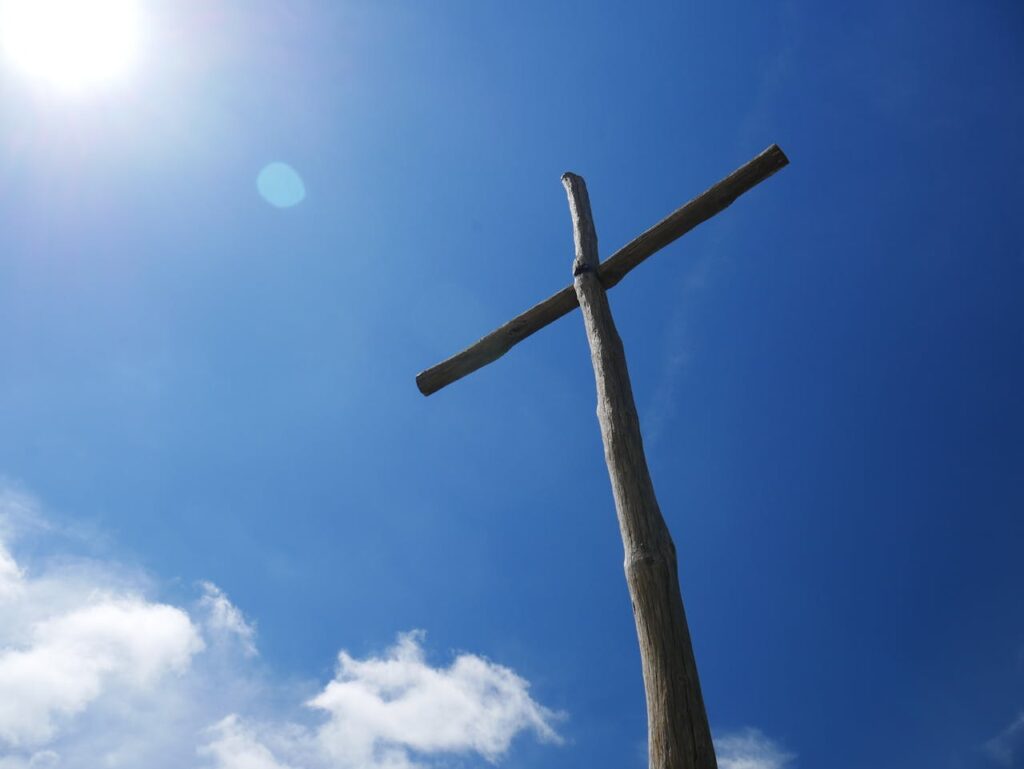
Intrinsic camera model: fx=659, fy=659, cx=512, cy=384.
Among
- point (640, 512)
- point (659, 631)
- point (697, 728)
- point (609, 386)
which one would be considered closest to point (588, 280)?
point (609, 386)

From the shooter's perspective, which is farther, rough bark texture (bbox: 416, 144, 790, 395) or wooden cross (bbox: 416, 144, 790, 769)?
rough bark texture (bbox: 416, 144, 790, 395)

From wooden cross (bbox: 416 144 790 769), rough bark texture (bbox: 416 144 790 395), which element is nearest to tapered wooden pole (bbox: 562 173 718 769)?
wooden cross (bbox: 416 144 790 769)

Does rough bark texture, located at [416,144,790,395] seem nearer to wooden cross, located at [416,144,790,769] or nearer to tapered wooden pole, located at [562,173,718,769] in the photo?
wooden cross, located at [416,144,790,769]

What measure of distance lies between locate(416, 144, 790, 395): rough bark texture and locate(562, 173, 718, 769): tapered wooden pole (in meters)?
0.67

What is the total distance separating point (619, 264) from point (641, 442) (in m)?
1.86

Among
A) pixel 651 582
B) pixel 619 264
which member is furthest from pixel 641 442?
pixel 619 264

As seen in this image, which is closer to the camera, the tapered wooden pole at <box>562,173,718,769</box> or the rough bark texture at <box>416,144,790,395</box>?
the tapered wooden pole at <box>562,173,718,769</box>

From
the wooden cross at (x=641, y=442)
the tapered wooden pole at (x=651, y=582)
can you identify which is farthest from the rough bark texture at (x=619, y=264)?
the tapered wooden pole at (x=651, y=582)

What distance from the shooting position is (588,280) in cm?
527

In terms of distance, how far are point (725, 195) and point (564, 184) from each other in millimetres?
1823

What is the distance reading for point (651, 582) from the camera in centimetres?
339

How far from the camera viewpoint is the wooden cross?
3.02 meters

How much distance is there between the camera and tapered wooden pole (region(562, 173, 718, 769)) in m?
2.97

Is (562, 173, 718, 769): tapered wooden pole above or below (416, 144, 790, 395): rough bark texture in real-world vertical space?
below
